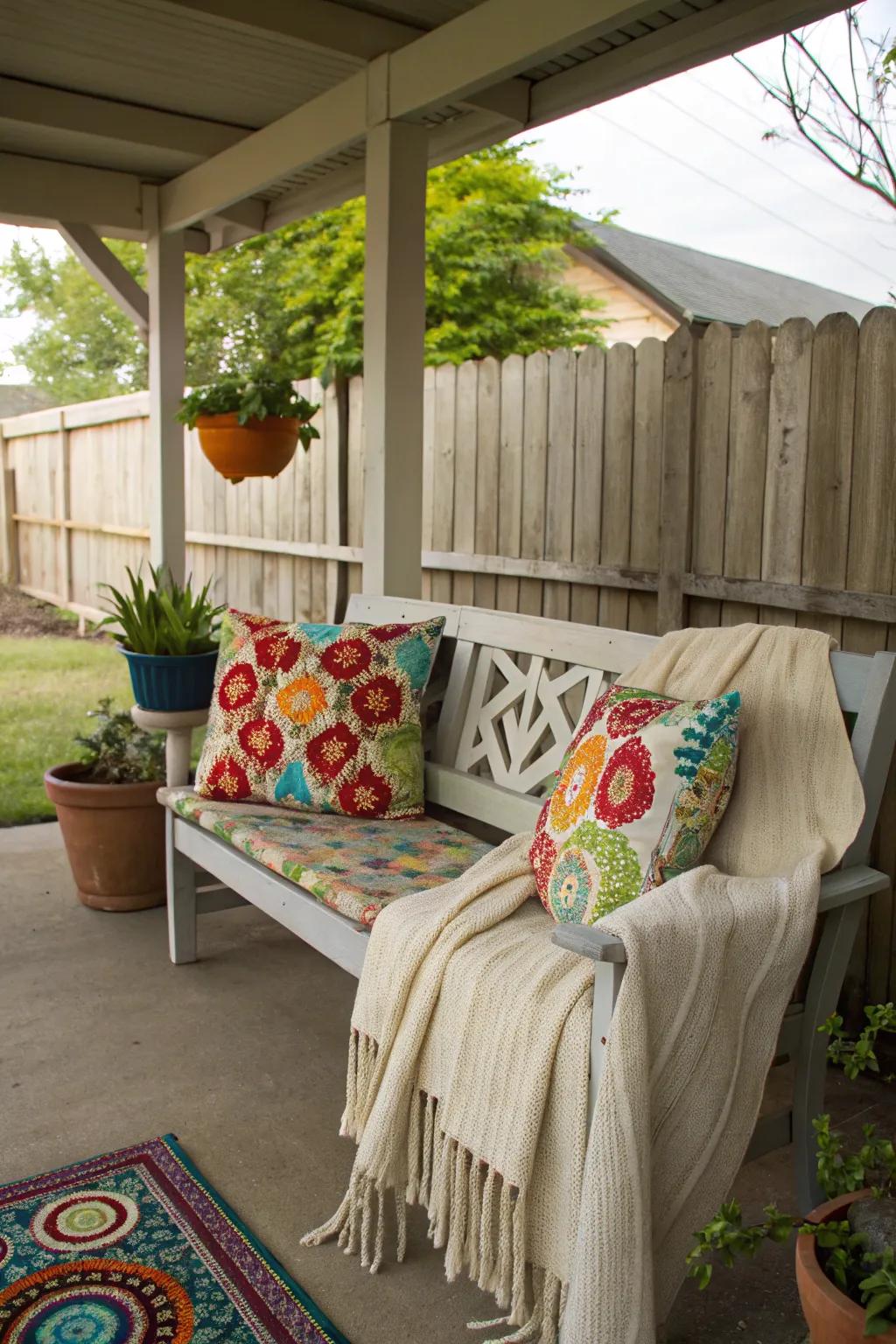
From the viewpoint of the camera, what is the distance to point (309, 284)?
1145cm

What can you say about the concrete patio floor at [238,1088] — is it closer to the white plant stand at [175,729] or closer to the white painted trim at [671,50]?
the white plant stand at [175,729]

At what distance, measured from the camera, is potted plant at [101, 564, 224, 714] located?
3234mm

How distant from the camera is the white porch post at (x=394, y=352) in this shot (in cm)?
311

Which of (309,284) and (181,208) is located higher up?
(309,284)

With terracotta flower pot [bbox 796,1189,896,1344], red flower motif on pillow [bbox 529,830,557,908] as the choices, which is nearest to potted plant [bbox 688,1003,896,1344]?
terracotta flower pot [bbox 796,1189,896,1344]

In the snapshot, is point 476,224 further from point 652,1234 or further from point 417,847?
point 652,1234

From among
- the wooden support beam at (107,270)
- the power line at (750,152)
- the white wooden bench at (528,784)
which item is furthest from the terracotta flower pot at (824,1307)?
the power line at (750,152)

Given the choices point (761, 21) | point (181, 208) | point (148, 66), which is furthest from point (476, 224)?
point (761, 21)

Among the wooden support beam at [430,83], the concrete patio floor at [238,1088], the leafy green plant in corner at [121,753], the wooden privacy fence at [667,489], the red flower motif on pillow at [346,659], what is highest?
the wooden support beam at [430,83]

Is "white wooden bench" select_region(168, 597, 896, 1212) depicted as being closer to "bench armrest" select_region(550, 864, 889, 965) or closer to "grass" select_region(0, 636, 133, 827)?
"bench armrest" select_region(550, 864, 889, 965)

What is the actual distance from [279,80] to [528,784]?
2312mm

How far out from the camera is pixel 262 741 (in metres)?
2.72

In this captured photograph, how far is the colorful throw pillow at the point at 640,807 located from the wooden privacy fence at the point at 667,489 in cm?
89

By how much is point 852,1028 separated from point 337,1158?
130 cm
